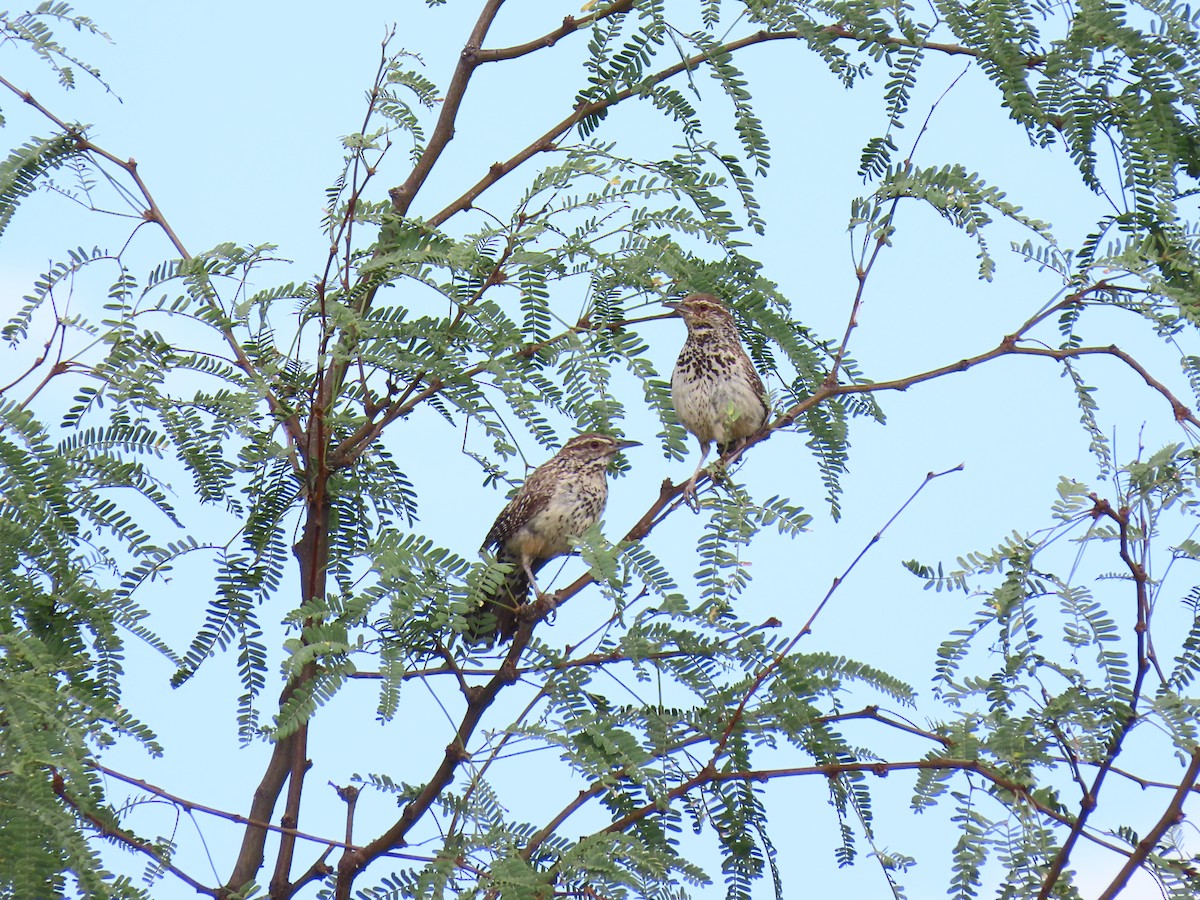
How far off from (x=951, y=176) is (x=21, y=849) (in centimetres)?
283

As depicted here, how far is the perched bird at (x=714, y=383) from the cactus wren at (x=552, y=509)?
341 millimetres

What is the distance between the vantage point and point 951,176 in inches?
154

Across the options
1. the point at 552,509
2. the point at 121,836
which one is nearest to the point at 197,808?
the point at 121,836

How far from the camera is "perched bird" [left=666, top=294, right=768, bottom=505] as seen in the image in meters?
5.61

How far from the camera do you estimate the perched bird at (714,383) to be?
5605 mm

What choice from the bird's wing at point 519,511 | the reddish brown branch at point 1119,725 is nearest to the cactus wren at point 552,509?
the bird's wing at point 519,511

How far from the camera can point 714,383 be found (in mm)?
5629

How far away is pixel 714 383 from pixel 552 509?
80cm

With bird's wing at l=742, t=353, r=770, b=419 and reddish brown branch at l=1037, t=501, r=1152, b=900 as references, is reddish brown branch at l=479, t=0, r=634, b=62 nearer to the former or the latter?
bird's wing at l=742, t=353, r=770, b=419

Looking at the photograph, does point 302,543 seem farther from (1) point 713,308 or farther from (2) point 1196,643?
(2) point 1196,643

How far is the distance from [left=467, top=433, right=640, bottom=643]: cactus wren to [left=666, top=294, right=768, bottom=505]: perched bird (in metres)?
0.34

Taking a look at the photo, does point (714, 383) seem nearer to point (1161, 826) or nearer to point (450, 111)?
point (450, 111)

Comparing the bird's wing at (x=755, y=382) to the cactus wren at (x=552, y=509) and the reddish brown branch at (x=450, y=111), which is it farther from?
the reddish brown branch at (x=450, y=111)

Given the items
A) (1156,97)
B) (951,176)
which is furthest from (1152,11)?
(951,176)
